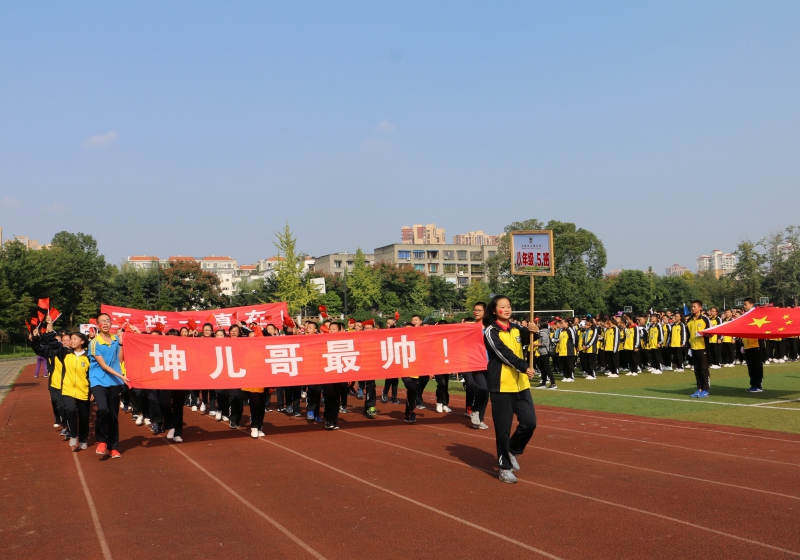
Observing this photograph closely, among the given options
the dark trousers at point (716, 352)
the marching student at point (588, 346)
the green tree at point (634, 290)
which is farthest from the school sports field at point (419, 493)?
the green tree at point (634, 290)

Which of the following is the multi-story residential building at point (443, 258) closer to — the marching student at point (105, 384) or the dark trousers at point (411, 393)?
the dark trousers at point (411, 393)

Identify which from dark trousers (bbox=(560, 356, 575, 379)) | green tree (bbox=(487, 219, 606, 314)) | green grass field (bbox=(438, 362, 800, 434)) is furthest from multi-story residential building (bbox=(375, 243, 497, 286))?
green grass field (bbox=(438, 362, 800, 434))

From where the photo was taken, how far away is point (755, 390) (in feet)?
48.4

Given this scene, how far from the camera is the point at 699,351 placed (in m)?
14.6

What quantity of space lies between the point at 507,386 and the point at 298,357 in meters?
4.94

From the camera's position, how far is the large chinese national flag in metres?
13.8

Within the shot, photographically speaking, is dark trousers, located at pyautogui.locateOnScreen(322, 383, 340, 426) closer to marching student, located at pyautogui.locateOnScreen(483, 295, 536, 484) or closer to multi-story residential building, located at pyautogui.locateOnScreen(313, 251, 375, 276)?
marching student, located at pyautogui.locateOnScreen(483, 295, 536, 484)

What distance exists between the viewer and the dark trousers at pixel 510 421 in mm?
7395

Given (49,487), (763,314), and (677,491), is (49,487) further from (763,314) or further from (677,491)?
(763,314)

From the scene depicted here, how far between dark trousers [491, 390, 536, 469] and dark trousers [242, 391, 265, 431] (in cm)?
498

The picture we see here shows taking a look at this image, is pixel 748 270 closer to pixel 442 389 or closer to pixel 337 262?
pixel 442 389

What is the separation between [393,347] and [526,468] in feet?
14.6

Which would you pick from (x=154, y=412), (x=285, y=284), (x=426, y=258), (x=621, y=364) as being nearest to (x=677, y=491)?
(x=154, y=412)

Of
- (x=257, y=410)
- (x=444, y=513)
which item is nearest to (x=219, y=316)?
(x=257, y=410)
